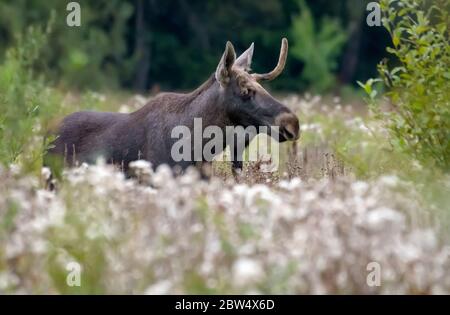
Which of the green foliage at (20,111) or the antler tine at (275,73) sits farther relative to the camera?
the antler tine at (275,73)

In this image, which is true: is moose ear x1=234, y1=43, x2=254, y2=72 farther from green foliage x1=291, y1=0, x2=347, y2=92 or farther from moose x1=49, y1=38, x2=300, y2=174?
green foliage x1=291, y1=0, x2=347, y2=92

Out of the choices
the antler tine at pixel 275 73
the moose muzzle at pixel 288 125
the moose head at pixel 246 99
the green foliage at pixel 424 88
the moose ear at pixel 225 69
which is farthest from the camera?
the antler tine at pixel 275 73

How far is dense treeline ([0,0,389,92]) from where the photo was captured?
30.3 metres

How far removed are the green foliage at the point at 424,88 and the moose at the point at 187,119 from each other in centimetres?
92

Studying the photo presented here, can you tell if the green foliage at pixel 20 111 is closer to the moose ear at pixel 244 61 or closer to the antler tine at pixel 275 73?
the moose ear at pixel 244 61

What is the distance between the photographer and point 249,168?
31.2ft

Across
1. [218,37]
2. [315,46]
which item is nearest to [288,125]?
[315,46]

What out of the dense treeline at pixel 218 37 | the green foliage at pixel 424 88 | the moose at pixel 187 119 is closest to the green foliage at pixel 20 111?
→ the moose at pixel 187 119

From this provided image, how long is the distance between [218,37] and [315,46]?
4.08 metres

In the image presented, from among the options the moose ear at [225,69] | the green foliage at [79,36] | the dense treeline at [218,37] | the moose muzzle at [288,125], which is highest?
the dense treeline at [218,37]

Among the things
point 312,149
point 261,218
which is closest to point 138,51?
point 312,149

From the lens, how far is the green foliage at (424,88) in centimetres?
852

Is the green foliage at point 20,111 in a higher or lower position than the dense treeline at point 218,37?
lower
